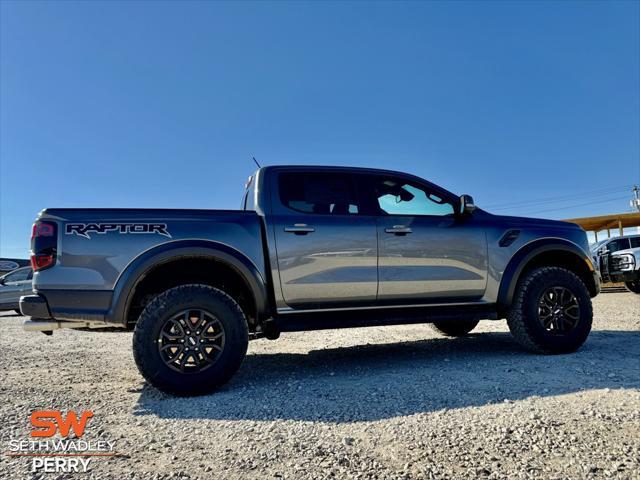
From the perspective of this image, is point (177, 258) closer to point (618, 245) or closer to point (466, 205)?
point (466, 205)

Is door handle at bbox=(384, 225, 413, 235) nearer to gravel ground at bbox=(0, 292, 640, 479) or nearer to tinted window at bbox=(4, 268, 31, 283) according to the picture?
gravel ground at bbox=(0, 292, 640, 479)

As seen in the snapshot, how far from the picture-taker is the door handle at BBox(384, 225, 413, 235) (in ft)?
12.6

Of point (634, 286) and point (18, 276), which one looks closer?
point (18, 276)

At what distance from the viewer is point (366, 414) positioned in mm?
2637

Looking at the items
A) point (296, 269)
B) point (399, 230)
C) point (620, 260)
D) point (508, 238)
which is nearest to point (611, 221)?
point (620, 260)

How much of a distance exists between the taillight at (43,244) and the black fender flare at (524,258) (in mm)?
4004

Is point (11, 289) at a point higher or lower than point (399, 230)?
lower

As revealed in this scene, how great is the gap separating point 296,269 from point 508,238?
2.28m

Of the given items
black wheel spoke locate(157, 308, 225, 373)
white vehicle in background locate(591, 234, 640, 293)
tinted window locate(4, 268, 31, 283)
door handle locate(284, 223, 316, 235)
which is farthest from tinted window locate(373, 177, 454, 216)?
tinted window locate(4, 268, 31, 283)

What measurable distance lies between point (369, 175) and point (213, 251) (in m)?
1.76

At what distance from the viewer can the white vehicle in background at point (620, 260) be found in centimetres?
1126

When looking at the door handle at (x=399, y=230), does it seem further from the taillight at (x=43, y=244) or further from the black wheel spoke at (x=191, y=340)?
the taillight at (x=43, y=244)

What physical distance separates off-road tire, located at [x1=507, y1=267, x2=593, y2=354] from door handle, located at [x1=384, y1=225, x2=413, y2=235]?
140 centimetres

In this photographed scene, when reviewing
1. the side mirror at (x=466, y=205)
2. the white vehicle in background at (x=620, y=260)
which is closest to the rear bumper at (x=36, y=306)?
the side mirror at (x=466, y=205)
